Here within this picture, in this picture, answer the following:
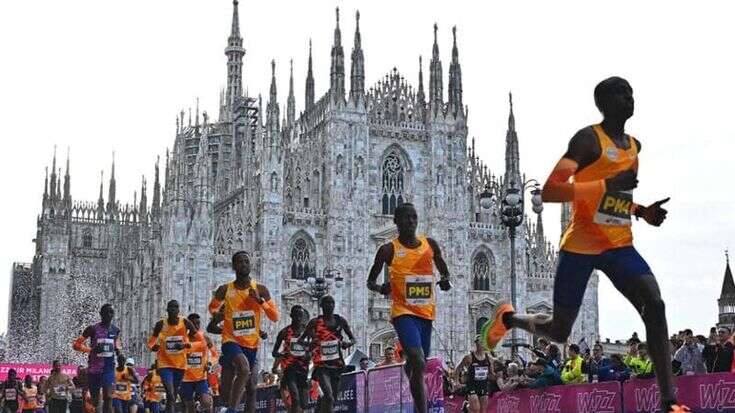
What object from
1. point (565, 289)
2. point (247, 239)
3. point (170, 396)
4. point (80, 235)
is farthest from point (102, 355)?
point (80, 235)

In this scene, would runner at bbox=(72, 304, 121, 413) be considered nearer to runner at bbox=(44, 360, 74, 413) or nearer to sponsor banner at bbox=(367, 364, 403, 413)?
sponsor banner at bbox=(367, 364, 403, 413)

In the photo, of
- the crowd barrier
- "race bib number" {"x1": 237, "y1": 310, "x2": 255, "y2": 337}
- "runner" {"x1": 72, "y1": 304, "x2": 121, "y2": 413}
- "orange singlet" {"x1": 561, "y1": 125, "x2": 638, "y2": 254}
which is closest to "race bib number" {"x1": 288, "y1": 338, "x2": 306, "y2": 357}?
the crowd barrier

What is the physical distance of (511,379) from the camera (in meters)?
16.9

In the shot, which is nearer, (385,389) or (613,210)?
(613,210)

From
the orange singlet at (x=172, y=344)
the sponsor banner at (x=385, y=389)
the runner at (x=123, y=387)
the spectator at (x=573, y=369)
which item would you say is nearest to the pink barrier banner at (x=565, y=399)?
the spectator at (x=573, y=369)

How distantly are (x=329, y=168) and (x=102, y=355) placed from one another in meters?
45.1

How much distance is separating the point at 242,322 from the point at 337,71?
50.3 metres

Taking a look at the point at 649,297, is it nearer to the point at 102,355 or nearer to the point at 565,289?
the point at 565,289

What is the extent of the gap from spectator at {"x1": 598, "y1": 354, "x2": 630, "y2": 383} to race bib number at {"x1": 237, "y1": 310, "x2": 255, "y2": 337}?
16.9ft

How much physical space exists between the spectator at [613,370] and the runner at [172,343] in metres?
5.54

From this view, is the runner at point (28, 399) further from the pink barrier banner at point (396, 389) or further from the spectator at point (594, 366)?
the spectator at point (594, 366)

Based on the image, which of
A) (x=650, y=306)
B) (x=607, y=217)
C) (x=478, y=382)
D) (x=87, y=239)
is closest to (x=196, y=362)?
(x=478, y=382)

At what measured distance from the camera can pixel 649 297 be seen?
719cm

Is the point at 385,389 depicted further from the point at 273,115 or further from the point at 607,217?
the point at 273,115
